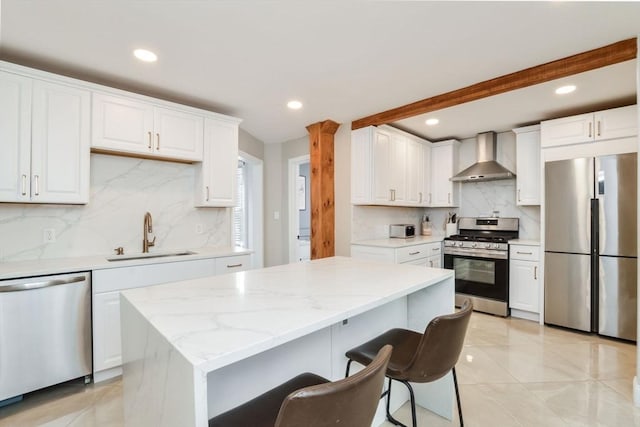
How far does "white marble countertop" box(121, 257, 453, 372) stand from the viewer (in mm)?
840

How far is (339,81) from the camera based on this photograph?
8.49 feet

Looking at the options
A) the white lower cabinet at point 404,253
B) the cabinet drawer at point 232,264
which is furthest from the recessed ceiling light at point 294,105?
the white lower cabinet at point 404,253

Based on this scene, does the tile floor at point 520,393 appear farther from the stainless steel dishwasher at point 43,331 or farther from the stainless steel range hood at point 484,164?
the stainless steel range hood at point 484,164

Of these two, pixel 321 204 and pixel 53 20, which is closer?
pixel 53 20

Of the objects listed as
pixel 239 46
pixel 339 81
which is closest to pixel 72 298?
pixel 239 46

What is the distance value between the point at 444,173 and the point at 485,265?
4.98ft

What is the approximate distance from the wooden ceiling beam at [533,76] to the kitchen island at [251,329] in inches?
67.6

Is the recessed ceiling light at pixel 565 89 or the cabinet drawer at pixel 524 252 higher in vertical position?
the recessed ceiling light at pixel 565 89

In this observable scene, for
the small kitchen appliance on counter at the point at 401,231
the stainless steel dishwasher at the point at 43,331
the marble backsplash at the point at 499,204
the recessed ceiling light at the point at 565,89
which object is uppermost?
the recessed ceiling light at the point at 565,89

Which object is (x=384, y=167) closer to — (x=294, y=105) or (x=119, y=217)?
(x=294, y=105)

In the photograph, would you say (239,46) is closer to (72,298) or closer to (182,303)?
(182,303)

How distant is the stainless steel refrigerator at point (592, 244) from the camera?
282cm

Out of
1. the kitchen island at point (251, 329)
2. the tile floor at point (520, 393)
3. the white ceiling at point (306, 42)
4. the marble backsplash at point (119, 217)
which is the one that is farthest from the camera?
the marble backsplash at point (119, 217)

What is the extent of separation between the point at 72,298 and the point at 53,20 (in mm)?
1721
